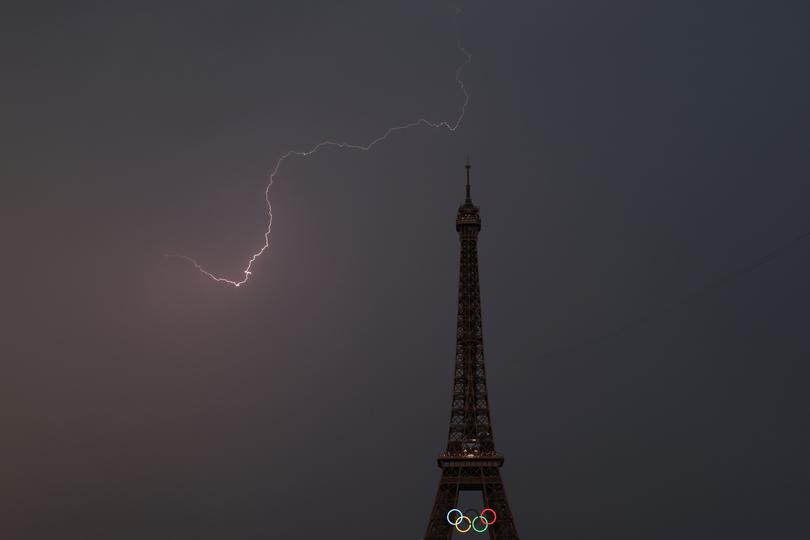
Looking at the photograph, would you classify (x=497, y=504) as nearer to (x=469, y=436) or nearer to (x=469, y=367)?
(x=469, y=436)

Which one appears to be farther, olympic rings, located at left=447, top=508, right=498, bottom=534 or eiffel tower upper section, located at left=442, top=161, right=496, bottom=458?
eiffel tower upper section, located at left=442, top=161, right=496, bottom=458

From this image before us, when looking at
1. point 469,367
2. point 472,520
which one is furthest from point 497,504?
point 469,367

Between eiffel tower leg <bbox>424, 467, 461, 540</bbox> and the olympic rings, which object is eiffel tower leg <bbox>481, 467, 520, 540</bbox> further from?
eiffel tower leg <bbox>424, 467, 461, 540</bbox>

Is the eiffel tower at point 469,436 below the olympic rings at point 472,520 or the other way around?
the other way around

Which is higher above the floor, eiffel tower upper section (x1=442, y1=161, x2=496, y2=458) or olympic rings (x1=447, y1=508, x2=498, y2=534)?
eiffel tower upper section (x1=442, y1=161, x2=496, y2=458)

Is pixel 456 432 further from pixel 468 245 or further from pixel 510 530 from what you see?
pixel 468 245

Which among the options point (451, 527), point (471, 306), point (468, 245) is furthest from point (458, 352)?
point (451, 527)

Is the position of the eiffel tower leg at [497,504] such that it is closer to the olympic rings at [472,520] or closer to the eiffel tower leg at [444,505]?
the olympic rings at [472,520]
